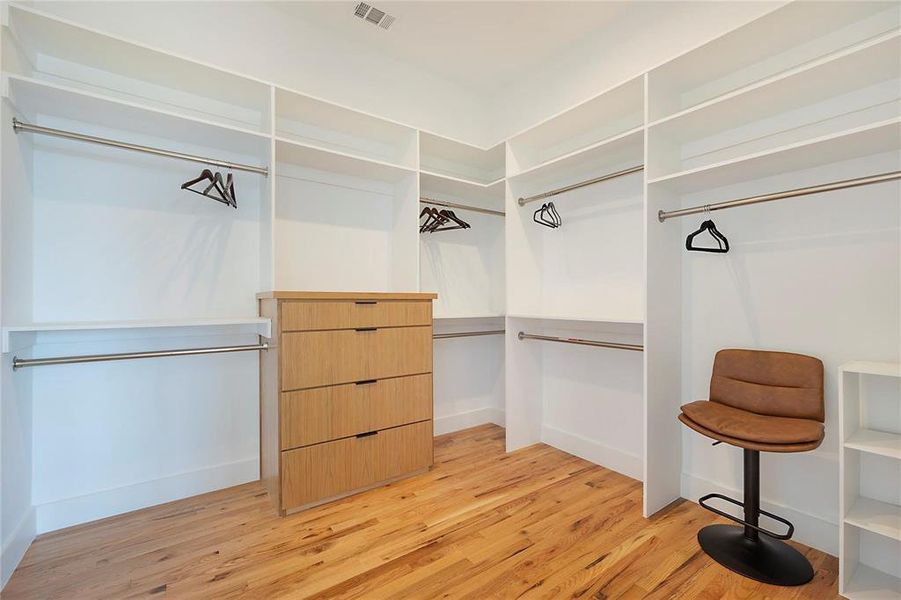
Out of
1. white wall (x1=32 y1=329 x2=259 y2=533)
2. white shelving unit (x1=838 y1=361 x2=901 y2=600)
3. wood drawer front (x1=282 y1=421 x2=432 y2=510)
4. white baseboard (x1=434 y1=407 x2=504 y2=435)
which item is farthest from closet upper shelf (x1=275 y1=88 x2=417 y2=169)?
white shelving unit (x1=838 y1=361 x2=901 y2=600)

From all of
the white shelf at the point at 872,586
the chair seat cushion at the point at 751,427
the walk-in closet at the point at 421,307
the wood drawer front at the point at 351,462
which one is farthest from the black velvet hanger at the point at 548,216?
the white shelf at the point at 872,586

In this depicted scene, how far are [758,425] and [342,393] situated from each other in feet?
6.23

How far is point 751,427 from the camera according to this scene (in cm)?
157

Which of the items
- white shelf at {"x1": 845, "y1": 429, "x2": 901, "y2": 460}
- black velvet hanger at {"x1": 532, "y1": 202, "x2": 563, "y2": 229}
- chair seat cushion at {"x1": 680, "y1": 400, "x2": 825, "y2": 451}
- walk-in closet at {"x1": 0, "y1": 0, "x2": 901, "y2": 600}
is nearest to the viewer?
white shelf at {"x1": 845, "y1": 429, "x2": 901, "y2": 460}

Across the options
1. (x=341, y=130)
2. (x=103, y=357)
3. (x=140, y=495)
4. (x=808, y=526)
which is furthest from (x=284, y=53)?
(x=808, y=526)

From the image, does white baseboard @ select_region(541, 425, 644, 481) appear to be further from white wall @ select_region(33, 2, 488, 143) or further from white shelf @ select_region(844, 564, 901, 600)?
white wall @ select_region(33, 2, 488, 143)

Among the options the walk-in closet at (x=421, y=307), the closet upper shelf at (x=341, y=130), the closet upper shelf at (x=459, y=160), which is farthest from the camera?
the closet upper shelf at (x=459, y=160)

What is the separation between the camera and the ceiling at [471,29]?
93.7 inches

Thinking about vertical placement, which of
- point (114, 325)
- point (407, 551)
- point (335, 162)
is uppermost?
point (335, 162)

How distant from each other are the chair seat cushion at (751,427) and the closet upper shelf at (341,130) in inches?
83.6

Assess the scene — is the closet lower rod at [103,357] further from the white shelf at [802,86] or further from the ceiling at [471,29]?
the white shelf at [802,86]

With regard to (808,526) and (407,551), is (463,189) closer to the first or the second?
(407,551)

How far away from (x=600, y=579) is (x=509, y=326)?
5.04 feet

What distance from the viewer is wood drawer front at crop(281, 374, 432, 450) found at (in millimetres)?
1983
